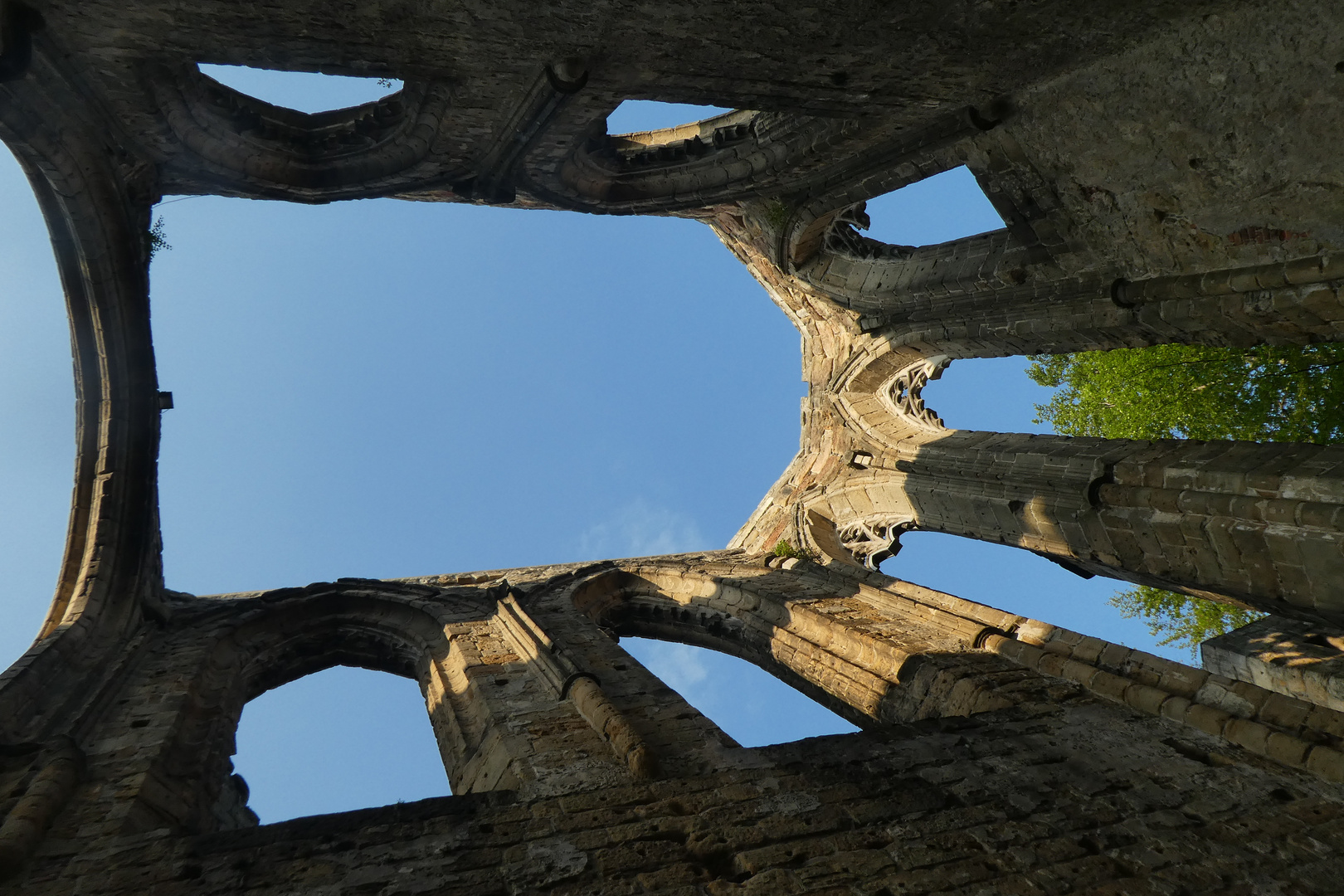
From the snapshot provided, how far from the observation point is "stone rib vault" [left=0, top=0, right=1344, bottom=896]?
4219mm

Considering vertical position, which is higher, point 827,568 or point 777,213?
point 777,213

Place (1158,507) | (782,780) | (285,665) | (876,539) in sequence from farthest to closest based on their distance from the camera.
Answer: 1. (876,539)
2. (285,665)
3. (1158,507)
4. (782,780)

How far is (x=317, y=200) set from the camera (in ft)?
26.4

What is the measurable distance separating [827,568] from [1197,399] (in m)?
8.03

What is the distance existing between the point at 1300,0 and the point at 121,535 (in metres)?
10.2

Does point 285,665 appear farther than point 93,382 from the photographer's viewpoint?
Yes

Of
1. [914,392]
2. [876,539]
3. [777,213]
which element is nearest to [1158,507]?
[876,539]

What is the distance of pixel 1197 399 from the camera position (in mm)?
Answer: 13742

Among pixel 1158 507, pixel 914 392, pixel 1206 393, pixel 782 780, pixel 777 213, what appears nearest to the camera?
pixel 782 780

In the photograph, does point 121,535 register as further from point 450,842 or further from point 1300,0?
point 1300,0

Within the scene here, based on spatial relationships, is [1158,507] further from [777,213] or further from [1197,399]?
[1197,399]

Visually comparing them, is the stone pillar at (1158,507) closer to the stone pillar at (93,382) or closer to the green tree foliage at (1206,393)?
the green tree foliage at (1206,393)

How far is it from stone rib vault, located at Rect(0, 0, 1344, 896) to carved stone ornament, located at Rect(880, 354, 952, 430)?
117 centimetres

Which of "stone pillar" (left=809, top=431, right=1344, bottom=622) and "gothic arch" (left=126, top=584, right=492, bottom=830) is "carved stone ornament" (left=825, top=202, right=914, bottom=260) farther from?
"gothic arch" (left=126, top=584, right=492, bottom=830)
